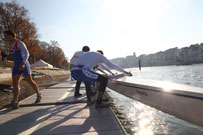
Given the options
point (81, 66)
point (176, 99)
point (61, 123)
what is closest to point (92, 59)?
point (81, 66)

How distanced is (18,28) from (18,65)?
27829mm

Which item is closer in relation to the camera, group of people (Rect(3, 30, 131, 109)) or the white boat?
the white boat

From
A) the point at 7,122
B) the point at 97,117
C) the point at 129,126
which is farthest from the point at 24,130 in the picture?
the point at 129,126

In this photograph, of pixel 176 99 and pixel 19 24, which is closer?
pixel 176 99

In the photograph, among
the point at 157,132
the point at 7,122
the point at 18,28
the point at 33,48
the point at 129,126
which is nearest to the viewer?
the point at 7,122

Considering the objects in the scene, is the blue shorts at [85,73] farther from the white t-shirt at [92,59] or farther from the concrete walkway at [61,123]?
the concrete walkway at [61,123]

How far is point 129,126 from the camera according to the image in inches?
127

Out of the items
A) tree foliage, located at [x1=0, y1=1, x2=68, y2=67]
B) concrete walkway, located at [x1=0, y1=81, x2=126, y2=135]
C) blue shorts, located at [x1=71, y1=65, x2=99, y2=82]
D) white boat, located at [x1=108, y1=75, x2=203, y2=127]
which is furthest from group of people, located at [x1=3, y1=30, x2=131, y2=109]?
tree foliage, located at [x1=0, y1=1, x2=68, y2=67]

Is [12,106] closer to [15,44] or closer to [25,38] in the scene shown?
[15,44]

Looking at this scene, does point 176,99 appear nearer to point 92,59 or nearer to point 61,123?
point 92,59

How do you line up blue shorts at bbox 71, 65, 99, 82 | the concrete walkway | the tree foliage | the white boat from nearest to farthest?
the white boat, the concrete walkway, blue shorts at bbox 71, 65, 99, 82, the tree foliage

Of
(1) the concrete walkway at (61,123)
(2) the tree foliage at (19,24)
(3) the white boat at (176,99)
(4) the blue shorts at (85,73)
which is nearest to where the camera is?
(3) the white boat at (176,99)

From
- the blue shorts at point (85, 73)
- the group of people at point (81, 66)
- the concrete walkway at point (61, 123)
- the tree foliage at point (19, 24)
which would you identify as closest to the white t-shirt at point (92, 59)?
the group of people at point (81, 66)

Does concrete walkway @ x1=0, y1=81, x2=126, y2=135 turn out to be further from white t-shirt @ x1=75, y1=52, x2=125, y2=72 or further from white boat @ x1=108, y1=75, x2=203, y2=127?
white t-shirt @ x1=75, y1=52, x2=125, y2=72
